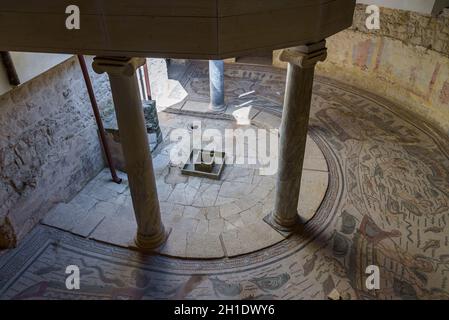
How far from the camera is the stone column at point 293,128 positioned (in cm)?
337

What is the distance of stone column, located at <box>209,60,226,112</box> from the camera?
741 cm

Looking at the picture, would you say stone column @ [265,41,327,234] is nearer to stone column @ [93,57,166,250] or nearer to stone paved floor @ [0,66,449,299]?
stone paved floor @ [0,66,449,299]

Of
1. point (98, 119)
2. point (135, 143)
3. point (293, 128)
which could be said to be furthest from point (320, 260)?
point (98, 119)

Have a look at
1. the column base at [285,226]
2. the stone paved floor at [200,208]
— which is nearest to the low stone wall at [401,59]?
the stone paved floor at [200,208]

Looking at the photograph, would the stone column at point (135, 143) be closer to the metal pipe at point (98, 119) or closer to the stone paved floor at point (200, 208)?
the stone paved floor at point (200, 208)

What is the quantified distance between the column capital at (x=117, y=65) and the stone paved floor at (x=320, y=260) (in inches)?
98.1

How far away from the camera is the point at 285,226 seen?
4.81 m

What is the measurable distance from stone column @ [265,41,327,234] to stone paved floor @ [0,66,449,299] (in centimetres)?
39

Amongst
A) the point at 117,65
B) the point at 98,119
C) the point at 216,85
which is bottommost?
the point at 216,85

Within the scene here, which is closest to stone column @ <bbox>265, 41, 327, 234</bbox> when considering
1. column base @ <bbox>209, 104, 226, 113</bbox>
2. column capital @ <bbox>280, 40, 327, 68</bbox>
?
column capital @ <bbox>280, 40, 327, 68</bbox>

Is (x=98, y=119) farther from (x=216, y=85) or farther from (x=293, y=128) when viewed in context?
(x=293, y=128)

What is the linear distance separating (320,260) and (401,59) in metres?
5.11
